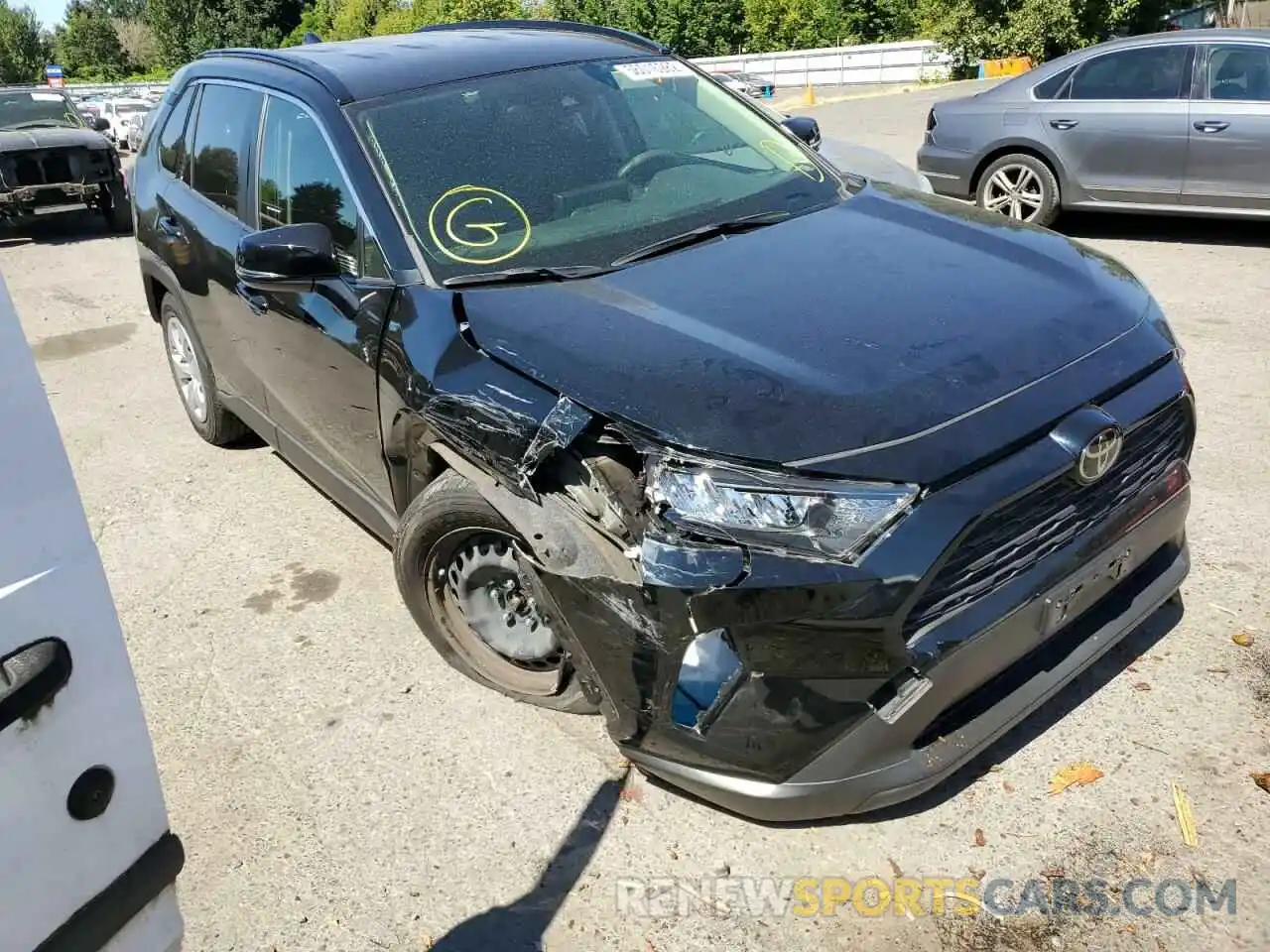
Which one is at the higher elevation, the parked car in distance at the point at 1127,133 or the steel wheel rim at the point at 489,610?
the parked car in distance at the point at 1127,133

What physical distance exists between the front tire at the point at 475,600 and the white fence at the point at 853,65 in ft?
95.3

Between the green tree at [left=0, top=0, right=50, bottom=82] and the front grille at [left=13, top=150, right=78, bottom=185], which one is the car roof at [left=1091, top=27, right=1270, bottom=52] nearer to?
the front grille at [left=13, top=150, right=78, bottom=185]

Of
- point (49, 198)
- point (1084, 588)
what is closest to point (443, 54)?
point (1084, 588)

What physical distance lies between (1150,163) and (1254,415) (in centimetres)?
346

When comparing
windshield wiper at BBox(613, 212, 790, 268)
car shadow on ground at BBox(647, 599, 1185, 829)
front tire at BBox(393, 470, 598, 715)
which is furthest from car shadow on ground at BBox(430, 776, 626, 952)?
windshield wiper at BBox(613, 212, 790, 268)

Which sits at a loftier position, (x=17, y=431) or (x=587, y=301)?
(x=17, y=431)

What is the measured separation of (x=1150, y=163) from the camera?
24.8 ft

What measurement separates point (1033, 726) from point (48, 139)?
1280 centimetres

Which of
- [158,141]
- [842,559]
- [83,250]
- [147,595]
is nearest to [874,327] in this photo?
[842,559]

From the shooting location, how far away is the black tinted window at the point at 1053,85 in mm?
7992

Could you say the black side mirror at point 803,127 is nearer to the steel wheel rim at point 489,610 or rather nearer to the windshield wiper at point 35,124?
the steel wheel rim at point 489,610

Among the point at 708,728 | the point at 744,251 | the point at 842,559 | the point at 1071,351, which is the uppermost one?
the point at 744,251

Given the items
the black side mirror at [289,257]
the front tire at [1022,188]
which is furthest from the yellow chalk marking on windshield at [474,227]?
the front tire at [1022,188]

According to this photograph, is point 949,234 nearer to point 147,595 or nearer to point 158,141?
point 147,595
